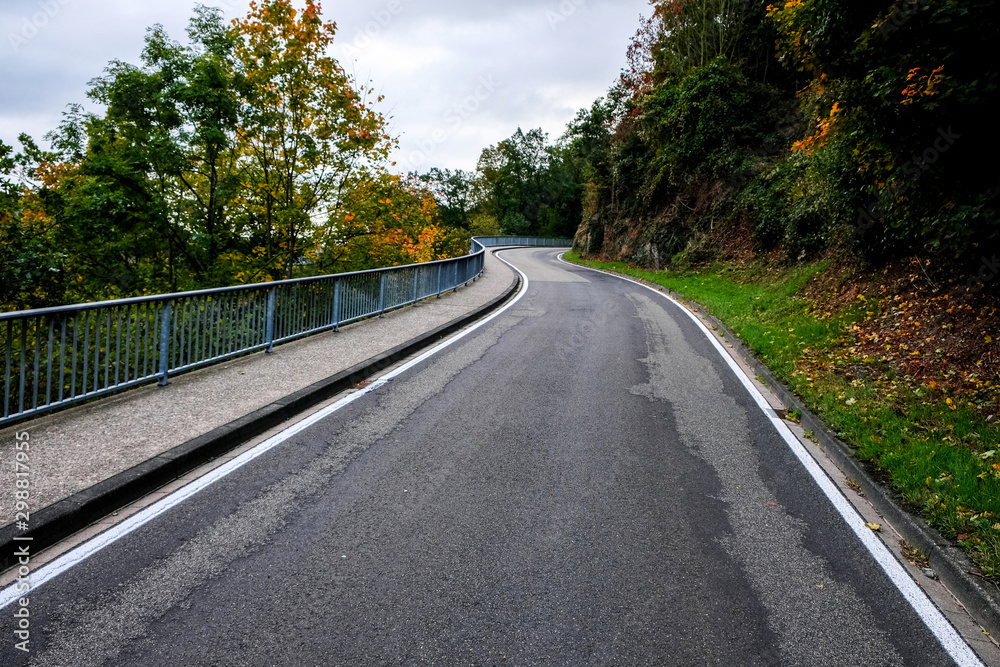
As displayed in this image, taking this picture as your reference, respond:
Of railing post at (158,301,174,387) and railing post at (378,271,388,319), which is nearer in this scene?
railing post at (158,301,174,387)

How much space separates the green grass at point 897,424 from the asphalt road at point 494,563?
639mm

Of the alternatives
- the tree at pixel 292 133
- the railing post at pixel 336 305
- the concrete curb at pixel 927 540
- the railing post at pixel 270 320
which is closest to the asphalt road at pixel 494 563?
the concrete curb at pixel 927 540

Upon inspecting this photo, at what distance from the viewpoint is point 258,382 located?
255 inches

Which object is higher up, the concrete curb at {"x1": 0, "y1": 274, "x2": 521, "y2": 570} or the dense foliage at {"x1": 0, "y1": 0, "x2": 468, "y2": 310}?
the dense foliage at {"x1": 0, "y1": 0, "x2": 468, "y2": 310}

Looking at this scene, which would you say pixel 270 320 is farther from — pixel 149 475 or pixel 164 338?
pixel 149 475

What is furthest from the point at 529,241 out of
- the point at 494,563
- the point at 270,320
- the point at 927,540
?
the point at 494,563

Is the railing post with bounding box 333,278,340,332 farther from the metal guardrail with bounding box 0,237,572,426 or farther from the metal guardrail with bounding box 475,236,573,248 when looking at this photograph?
the metal guardrail with bounding box 475,236,573,248

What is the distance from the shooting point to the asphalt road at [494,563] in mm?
2535

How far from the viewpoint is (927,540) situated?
3.48 m

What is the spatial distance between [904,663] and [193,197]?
16968mm

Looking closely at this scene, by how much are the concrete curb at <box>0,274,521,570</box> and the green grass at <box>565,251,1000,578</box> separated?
17.2 ft

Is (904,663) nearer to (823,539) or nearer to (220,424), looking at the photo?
(823,539)

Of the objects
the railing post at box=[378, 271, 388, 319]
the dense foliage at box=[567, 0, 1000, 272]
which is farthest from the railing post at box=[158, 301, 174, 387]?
the dense foliage at box=[567, 0, 1000, 272]

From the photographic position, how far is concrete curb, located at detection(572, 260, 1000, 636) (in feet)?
9.55
